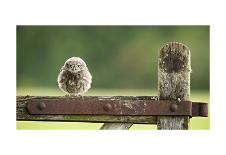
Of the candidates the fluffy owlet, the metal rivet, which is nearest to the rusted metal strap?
the metal rivet

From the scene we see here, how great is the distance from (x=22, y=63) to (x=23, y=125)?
708 cm

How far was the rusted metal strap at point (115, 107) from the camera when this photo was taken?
4449mm

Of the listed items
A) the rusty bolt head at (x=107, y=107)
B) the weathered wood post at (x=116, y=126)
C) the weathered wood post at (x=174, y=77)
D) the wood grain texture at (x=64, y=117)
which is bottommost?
the weathered wood post at (x=116, y=126)

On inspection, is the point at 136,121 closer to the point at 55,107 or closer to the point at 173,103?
the point at 173,103

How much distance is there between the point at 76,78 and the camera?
561 cm

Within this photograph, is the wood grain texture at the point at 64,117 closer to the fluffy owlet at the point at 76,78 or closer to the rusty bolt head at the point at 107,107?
the rusty bolt head at the point at 107,107

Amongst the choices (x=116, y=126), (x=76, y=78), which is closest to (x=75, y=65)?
(x=76, y=78)

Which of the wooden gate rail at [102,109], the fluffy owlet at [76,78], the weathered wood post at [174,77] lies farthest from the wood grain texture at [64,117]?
the fluffy owlet at [76,78]

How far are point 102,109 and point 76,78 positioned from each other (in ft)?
3.68

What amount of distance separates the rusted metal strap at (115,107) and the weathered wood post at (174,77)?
0.04 meters

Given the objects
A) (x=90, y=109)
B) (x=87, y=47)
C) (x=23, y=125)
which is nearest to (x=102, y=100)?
(x=90, y=109)

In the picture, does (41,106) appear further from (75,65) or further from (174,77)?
(75,65)

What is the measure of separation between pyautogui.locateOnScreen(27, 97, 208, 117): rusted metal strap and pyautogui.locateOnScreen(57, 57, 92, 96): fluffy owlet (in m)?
0.94

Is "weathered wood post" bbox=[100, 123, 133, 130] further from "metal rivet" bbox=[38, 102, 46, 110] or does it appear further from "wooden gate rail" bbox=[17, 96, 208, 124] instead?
"metal rivet" bbox=[38, 102, 46, 110]
